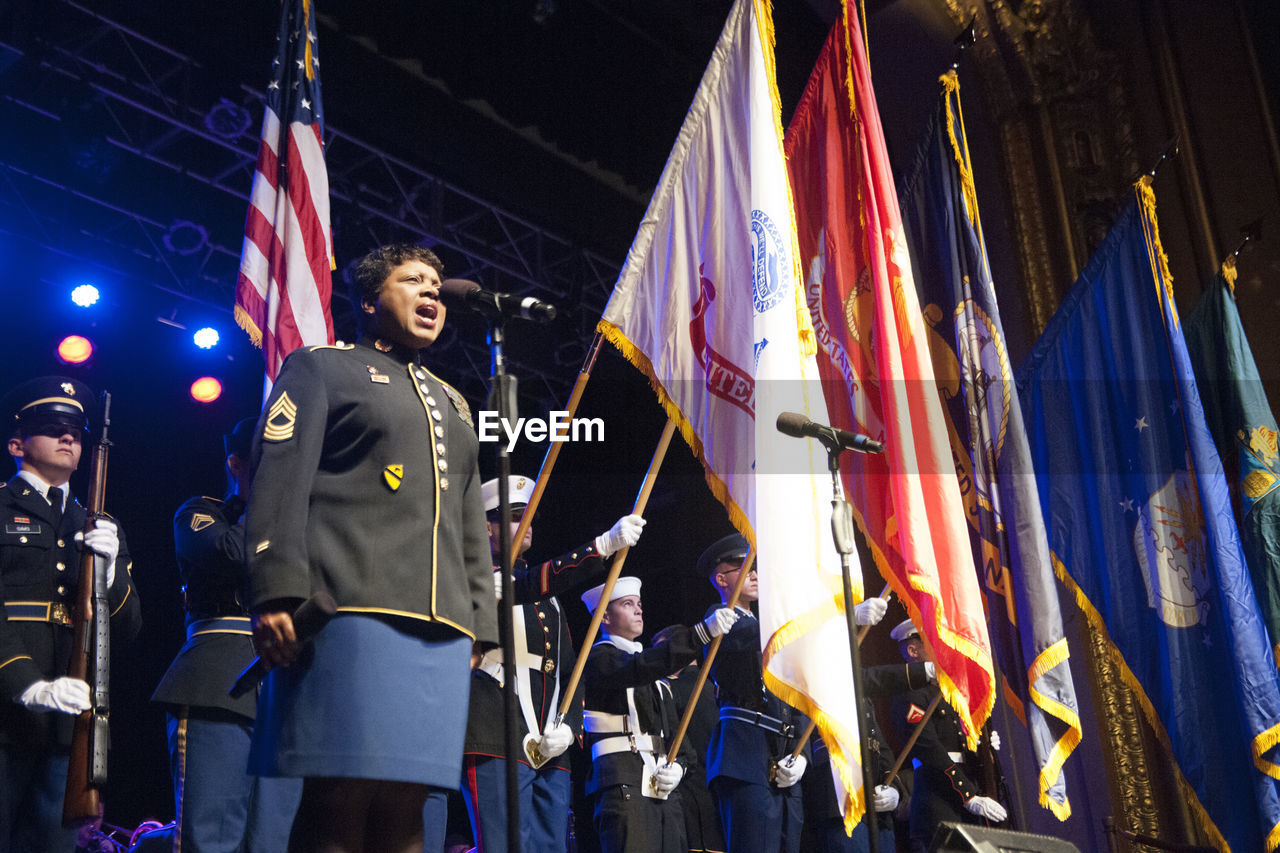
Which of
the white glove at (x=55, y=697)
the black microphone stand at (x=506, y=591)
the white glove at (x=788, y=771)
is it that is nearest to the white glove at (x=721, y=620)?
the white glove at (x=788, y=771)

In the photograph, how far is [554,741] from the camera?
176 inches

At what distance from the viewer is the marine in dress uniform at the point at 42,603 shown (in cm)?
324

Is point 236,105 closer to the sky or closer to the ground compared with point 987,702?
closer to the sky

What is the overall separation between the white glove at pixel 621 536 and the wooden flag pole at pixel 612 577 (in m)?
0.05

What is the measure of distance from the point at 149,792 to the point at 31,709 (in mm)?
5308

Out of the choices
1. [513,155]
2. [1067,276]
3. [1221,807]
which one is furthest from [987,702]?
[513,155]

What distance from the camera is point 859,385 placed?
14.5ft

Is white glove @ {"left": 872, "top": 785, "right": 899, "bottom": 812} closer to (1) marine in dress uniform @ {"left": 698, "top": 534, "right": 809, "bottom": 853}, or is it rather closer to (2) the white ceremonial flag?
(1) marine in dress uniform @ {"left": 698, "top": 534, "right": 809, "bottom": 853}

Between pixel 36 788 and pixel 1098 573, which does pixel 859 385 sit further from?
pixel 36 788

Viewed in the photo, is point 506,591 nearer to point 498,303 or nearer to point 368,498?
point 368,498

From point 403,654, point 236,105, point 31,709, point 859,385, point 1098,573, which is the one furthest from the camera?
point 236,105

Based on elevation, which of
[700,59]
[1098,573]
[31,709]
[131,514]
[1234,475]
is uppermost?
[700,59]

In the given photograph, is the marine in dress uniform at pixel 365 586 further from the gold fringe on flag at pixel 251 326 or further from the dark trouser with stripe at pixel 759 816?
the dark trouser with stripe at pixel 759 816

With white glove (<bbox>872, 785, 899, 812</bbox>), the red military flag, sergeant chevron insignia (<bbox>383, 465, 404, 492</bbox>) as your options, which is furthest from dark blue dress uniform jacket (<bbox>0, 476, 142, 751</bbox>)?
white glove (<bbox>872, 785, 899, 812</bbox>)
